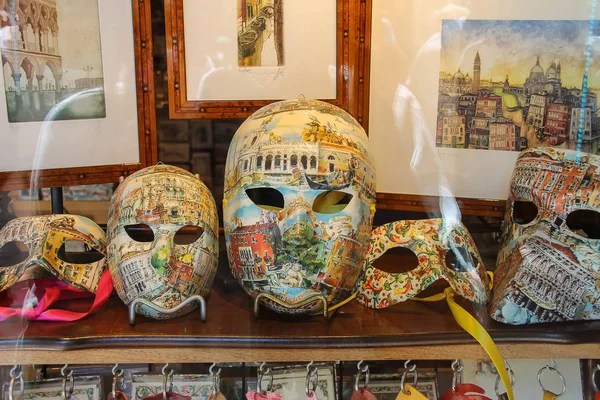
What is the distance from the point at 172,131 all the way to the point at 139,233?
190mm

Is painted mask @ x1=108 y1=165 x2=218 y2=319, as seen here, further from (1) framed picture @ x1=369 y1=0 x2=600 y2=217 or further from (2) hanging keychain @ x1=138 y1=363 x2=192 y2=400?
(1) framed picture @ x1=369 y1=0 x2=600 y2=217

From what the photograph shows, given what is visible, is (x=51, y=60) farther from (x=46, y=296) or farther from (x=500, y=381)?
(x=500, y=381)

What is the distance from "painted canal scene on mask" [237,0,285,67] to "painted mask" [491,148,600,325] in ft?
1.40

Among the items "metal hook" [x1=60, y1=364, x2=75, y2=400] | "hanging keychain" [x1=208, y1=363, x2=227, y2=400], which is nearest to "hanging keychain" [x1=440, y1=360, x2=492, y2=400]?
"hanging keychain" [x1=208, y1=363, x2=227, y2=400]

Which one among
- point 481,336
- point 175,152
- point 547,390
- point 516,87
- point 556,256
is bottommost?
point 547,390

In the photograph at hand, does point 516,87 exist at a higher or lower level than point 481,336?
higher

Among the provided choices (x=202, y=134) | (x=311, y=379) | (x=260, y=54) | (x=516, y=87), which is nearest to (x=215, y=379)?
(x=311, y=379)

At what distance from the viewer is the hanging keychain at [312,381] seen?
3.03 ft

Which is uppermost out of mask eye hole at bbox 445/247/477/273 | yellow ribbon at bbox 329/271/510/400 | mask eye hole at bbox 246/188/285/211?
mask eye hole at bbox 246/188/285/211

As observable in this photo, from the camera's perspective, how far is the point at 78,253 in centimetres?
96

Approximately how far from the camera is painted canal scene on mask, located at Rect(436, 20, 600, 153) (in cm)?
91

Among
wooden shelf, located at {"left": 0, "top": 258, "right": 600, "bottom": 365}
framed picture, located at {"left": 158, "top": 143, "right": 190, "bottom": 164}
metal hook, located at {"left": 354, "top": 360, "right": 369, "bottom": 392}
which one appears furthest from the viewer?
framed picture, located at {"left": 158, "top": 143, "right": 190, "bottom": 164}

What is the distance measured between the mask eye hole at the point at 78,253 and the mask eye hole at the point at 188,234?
12cm

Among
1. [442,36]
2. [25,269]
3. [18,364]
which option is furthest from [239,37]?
[18,364]
